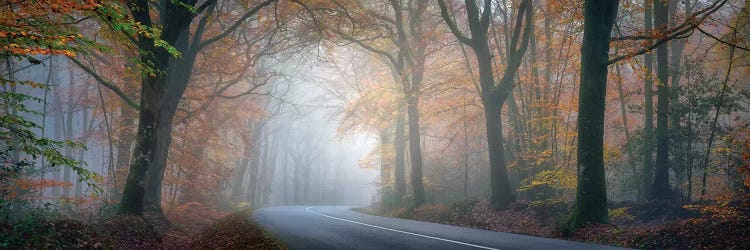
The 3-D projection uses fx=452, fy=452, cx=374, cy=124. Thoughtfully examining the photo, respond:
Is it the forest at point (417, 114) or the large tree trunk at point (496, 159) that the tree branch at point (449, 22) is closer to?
the forest at point (417, 114)

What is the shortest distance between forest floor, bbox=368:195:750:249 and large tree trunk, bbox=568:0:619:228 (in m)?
0.53

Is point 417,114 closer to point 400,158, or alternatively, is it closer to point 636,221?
point 400,158

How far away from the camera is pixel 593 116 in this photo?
39.8ft

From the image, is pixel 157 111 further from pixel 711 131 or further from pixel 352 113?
pixel 711 131

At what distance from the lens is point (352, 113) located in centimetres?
2559

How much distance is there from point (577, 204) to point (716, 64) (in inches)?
803

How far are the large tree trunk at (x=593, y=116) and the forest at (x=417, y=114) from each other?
39 mm

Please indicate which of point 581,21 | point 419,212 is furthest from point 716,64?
point 419,212

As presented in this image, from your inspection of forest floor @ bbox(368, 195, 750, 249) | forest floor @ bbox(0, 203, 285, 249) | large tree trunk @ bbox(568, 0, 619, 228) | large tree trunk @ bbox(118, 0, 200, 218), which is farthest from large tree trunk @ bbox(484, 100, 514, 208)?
large tree trunk @ bbox(118, 0, 200, 218)

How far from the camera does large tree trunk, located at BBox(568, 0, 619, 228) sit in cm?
1174

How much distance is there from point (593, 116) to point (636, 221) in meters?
4.84

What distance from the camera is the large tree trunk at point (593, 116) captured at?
38.5 ft

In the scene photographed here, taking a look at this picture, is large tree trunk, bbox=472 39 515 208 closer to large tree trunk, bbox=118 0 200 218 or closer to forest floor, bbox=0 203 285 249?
forest floor, bbox=0 203 285 249

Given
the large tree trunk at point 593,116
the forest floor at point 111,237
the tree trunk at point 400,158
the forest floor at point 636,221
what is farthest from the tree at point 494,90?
the forest floor at point 111,237
